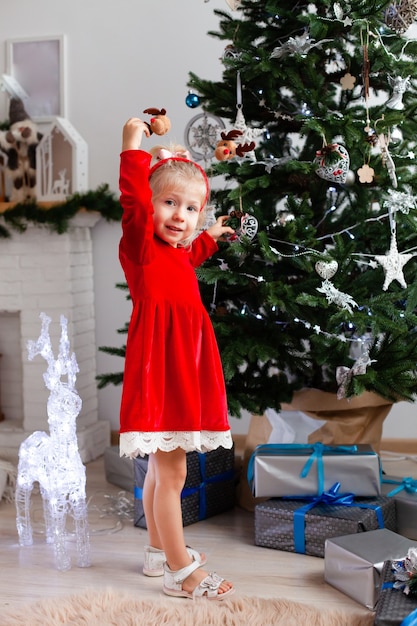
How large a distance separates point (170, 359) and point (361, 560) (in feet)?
2.27

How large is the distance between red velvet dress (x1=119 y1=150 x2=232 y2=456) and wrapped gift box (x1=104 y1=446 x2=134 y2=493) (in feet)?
3.28

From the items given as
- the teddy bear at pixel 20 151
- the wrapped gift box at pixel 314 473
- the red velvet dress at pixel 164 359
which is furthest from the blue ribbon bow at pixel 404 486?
the teddy bear at pixel 20 151

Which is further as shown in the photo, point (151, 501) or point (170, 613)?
point (151, 501)

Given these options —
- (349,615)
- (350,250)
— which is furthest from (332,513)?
(350,250)

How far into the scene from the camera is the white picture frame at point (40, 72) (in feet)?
12.1

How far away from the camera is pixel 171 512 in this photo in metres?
2.14

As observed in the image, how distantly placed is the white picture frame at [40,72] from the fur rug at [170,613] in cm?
231

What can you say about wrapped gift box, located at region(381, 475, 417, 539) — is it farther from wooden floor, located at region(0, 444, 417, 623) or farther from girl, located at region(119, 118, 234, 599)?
girl, located at region(119, 118, 234, 599)

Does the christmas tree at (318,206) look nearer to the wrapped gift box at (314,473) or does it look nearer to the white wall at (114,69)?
the wrapped gift box at (314,473)

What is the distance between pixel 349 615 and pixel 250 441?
0.99m

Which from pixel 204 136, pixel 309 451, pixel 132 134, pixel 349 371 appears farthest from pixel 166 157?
pixel 309 451

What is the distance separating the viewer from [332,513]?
2.41 m

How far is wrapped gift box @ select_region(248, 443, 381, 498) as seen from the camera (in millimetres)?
2506

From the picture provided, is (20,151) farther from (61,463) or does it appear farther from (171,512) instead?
(171,512)
